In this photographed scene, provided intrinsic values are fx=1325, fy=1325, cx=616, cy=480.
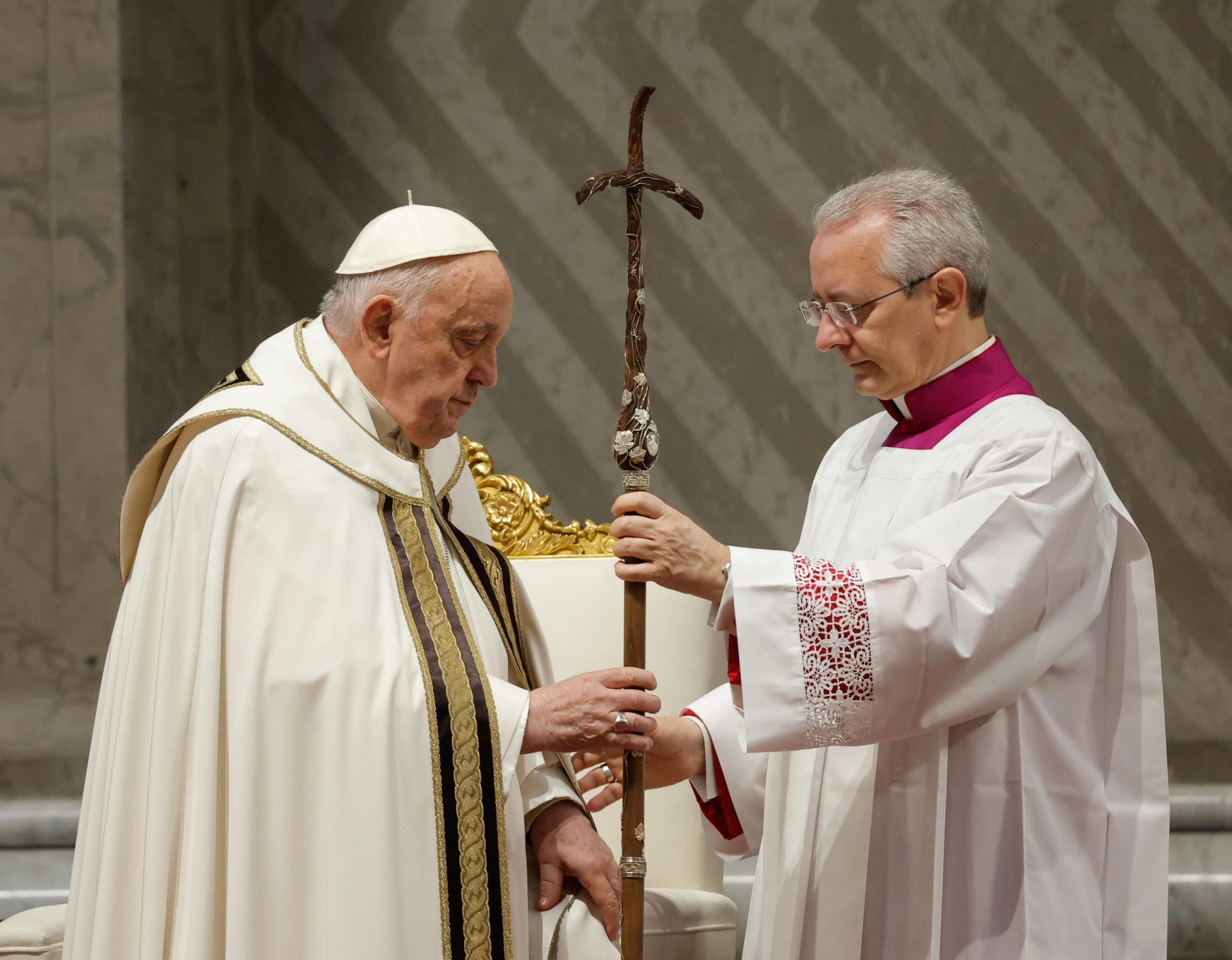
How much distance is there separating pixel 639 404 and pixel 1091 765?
106 cm

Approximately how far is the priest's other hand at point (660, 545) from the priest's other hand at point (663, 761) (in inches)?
20.1

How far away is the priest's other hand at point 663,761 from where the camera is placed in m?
2.64

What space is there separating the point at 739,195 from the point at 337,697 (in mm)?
2738

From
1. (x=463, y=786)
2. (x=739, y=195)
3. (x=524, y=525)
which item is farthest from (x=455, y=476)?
(x=739, y=195)

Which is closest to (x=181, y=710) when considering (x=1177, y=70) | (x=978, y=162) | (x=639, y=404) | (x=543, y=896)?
(x=543, y=896)

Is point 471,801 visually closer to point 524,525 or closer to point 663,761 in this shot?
point 663,761

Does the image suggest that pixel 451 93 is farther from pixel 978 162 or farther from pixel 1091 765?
pixel 1091 765

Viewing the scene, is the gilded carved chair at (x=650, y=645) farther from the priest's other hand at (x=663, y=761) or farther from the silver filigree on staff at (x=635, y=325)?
the silver filigree on staff at (x=635, y=325)

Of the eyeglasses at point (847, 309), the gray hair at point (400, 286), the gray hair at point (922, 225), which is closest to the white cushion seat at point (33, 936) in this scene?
the gray hair at point (400, 286)

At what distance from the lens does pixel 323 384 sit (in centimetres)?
230

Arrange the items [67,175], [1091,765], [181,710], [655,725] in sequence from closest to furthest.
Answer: [181,710] < [655,725] < [1091,765] < [67,175]

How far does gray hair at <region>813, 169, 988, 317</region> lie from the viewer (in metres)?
2.51

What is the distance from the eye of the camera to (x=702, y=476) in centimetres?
432

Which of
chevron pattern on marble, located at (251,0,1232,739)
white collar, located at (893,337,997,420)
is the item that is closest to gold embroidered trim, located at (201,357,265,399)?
white collar, located at (893,337,997,420)
